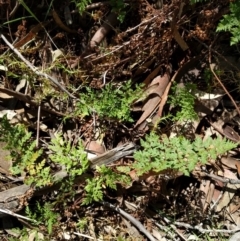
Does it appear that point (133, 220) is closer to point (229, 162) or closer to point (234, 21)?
point (229, 162)

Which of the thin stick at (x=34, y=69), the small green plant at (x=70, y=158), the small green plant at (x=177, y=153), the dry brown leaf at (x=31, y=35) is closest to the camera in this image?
the small green plant at (x=177, y=153)

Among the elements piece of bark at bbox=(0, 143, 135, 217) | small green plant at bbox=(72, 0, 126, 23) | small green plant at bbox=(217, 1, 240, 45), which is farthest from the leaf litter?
small green plant at bbox=(217, 1, 240, 45)

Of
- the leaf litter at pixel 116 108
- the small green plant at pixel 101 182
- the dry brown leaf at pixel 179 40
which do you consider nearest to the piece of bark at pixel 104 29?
the leaf litter at pixel 116 108

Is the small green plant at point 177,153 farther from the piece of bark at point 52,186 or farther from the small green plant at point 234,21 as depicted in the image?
the small green plant at point 234,21

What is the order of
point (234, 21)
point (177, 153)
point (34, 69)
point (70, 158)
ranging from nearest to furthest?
point (234, 21), point (177, 153), point (70, 158), point (34, 69)

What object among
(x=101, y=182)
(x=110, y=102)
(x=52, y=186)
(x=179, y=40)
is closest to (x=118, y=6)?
(x=179, y=40)

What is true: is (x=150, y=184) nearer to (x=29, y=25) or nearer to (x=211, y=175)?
(x=211, y=175)

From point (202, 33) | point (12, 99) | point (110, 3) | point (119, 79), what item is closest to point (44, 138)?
point (12, 99)

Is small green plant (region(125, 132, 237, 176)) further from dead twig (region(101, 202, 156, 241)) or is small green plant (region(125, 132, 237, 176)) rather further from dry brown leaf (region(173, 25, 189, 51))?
dry brown leaf (region(173, 25, 189, 51))
